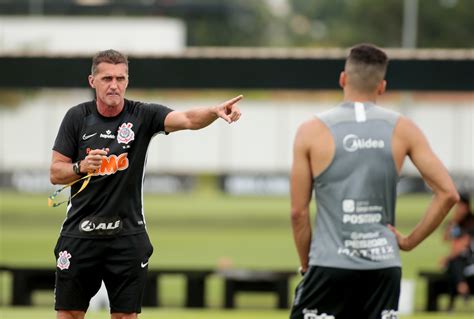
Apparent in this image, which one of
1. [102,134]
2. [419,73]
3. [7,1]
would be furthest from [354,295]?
[7,1]

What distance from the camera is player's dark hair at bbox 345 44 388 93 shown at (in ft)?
20.9

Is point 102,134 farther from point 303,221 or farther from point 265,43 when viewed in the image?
point 265,43

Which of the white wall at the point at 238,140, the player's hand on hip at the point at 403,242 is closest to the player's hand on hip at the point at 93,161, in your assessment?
the player's hand on hip at the point at 403,242

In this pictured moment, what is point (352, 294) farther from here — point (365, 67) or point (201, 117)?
point (201, 117)

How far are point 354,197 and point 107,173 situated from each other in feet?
6.53

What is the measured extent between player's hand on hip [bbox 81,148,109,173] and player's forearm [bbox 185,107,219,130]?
0.65 metres

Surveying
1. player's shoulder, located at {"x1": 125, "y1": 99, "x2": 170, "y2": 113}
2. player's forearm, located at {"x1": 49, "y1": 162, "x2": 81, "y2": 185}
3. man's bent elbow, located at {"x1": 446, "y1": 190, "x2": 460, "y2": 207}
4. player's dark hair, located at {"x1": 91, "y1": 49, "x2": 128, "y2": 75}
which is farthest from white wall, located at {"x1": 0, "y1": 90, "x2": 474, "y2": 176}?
man's bent elbow, located at {"x1": 446, "y1": 190, "x2": 460, "y2": 207}

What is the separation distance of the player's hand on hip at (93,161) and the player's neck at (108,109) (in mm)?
412

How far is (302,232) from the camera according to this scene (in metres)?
6.42

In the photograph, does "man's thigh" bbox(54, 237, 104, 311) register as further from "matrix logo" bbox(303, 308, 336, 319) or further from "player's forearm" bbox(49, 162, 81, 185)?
"matrix logo" bbox(303, 308, 336, 319)

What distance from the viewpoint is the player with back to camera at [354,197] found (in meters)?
6.26

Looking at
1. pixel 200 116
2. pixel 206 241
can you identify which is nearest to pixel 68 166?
pixel 200 116

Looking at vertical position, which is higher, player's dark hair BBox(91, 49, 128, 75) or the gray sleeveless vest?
player's dark hair BBox(91, 49, 128, 75)

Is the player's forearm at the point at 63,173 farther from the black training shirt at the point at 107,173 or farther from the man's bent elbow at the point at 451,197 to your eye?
the man's bent elbow at the point at 451,197
